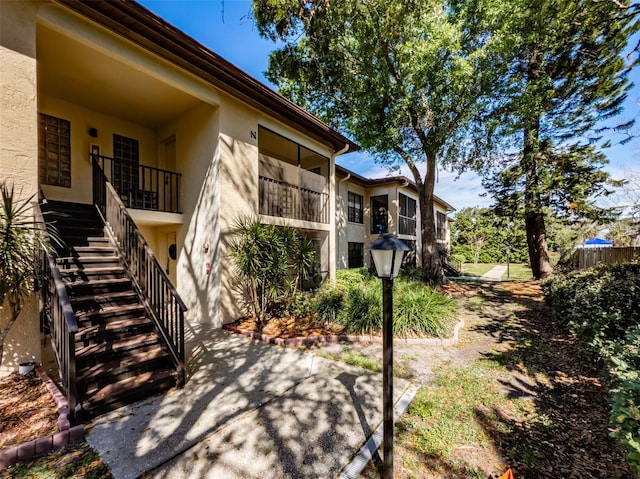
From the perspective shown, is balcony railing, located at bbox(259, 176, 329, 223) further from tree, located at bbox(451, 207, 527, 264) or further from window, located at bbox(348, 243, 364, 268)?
tree, located at bbox(451, 207, 527, 264)

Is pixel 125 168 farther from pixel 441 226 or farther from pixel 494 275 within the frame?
pixel 494 275

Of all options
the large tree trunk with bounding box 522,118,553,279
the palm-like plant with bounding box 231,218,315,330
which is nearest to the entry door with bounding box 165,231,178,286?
the palm-like plant with bounding box 231,218,315,330

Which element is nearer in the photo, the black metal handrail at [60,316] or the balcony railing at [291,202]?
the black metal handrail at [60,316]

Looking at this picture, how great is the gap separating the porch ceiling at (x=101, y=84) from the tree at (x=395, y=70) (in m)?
3.62

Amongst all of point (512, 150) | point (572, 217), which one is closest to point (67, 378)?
point (512, 150)

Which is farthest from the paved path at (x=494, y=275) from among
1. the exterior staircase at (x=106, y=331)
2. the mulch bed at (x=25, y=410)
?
the mulch bed at (x=25, y=410)

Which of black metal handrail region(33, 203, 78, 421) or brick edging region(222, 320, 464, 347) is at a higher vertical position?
black metal handrail region(33, 203, 78, 421)

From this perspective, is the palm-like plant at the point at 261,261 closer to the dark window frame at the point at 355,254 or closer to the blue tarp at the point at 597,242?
the dark window frame at the point at 355,254

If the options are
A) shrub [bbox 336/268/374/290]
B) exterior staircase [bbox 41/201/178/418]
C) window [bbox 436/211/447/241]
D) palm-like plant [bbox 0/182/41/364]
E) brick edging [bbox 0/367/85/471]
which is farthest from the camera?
window [bbox 436/211/447/241]

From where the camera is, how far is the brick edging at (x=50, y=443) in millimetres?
2680

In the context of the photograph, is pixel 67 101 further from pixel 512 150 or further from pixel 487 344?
pixel 512 150

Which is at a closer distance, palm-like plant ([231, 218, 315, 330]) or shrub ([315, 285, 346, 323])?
palm-like plant ([231, 218, 315, 330])

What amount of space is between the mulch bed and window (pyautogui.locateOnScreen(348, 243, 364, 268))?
44.7 ft

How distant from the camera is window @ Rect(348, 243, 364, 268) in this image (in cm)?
1629
